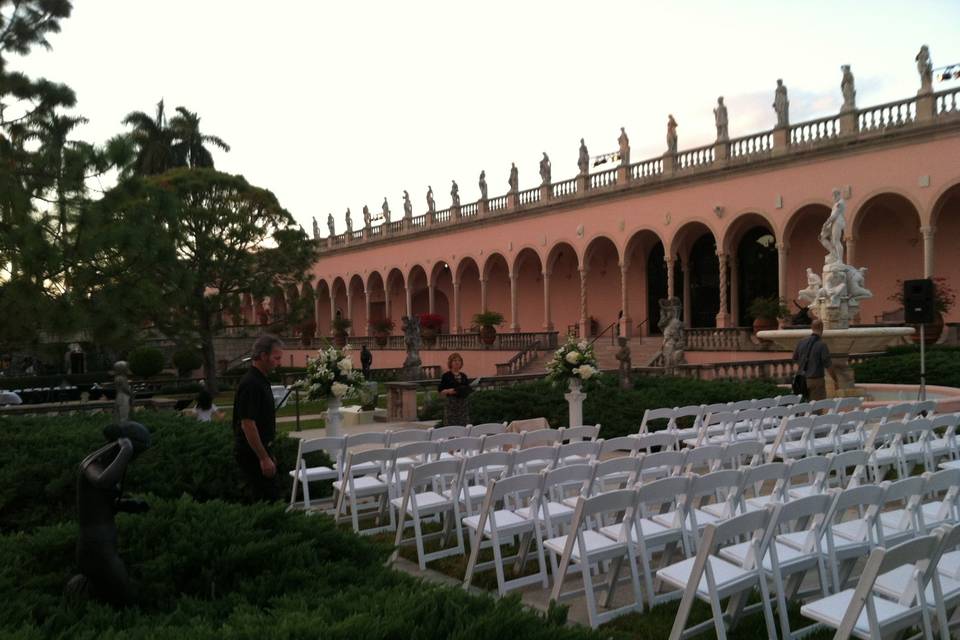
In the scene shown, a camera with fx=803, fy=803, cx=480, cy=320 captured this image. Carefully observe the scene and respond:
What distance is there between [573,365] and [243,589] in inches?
297

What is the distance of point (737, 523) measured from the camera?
3625mm

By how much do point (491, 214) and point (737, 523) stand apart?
3315 cm

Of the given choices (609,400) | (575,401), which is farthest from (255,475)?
(609,400)

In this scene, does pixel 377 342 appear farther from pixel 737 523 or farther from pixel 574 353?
pixel 737 523

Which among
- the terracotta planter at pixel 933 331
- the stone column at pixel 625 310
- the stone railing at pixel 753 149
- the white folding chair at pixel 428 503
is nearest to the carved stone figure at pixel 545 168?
the stone railing at pixel 753 149

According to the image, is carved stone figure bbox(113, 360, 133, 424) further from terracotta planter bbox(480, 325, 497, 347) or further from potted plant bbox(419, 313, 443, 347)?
potted plant bbox(419, 313, 443, 347)

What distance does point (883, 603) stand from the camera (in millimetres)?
3510

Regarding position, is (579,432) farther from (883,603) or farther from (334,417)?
(334,417)

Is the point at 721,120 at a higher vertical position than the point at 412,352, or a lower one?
higher

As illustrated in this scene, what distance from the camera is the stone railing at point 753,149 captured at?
21266 mm

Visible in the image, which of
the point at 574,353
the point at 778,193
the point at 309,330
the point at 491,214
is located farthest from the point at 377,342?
the point at 574,353

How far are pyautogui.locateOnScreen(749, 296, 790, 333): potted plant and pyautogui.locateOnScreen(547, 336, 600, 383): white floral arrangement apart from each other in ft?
44.5

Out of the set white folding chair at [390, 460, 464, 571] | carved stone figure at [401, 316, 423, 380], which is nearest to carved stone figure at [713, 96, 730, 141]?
carved stone figure at [401, 316, 423, 380]

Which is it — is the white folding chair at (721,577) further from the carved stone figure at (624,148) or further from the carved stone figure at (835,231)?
the carved stone figure at (624,148)
